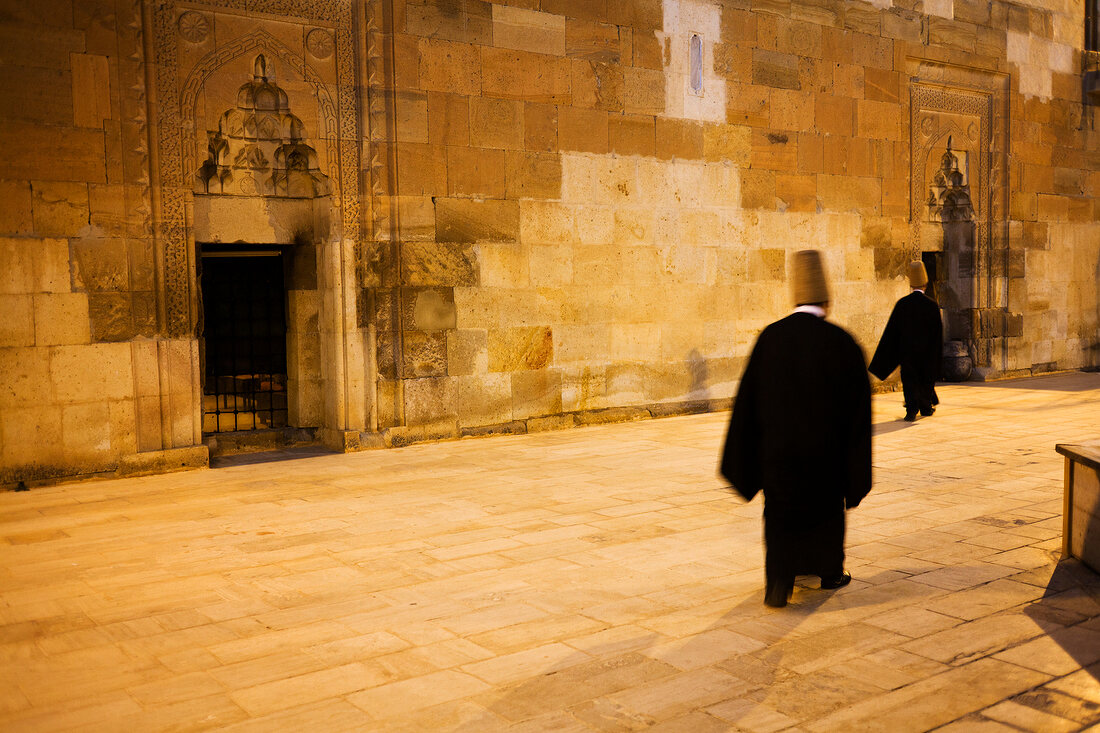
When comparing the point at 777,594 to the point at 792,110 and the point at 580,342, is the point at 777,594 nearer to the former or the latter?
the point at 580,342

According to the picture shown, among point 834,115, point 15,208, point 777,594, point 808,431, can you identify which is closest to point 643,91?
point 834,115

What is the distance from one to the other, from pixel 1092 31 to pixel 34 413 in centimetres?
1681

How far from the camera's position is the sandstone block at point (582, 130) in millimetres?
9984

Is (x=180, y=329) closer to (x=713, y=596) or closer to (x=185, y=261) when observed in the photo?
(x=185, y=261)

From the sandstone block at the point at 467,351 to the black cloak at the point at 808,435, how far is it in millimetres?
5161

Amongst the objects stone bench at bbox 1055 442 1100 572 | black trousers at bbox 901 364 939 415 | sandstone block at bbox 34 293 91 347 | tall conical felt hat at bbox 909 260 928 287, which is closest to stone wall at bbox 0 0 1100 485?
sandstone block at bbox 34 293 91 347

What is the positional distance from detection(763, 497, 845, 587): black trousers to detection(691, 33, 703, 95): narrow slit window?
7.62 m

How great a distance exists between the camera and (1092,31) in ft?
53.2

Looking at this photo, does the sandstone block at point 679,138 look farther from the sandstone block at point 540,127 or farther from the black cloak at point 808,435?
the black cloak at point 808,435

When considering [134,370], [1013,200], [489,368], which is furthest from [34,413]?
[1013,200]

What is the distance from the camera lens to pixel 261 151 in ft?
28.4

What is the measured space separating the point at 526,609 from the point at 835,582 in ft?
4.85

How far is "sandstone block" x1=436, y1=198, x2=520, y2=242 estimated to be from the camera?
922 centimetres

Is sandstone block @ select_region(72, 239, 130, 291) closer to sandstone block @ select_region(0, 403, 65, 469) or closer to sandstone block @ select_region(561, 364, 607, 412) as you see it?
sandstone block @ select_region(0, 403, 65, 469)
